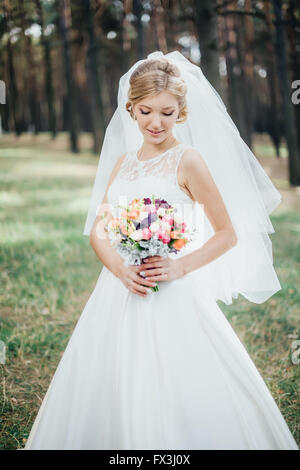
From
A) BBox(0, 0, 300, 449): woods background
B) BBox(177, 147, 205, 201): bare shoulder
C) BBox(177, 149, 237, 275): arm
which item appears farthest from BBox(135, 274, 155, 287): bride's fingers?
BBox(0, 0, 300, 449): woods background

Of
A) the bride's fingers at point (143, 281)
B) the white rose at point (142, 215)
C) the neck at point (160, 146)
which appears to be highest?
the neck at point (160, 146)

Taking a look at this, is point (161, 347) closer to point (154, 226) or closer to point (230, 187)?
point (154, 226)

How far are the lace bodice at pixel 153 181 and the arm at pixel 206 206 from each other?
2.6 inches

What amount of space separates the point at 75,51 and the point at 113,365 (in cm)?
2608

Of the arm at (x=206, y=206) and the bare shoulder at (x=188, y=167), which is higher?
the bare shoulder at (x=188, y=167)

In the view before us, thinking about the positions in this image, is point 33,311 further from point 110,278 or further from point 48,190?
point 48,190

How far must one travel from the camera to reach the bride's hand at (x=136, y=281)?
2403 millimetres

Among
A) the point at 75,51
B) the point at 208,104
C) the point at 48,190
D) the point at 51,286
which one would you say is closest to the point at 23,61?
the point at 75,51

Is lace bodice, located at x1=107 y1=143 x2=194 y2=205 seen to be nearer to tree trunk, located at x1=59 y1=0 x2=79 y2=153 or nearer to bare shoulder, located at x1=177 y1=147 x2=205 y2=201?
bare shoulder, located at x1=177 y1=147 x2=205 y2=201

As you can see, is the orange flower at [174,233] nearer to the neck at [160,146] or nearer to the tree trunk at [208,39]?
the neck at [160,146]

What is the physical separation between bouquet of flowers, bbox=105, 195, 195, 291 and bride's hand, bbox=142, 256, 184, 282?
8 cm

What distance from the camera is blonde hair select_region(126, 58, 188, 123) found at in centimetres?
253

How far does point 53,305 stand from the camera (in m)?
5.62

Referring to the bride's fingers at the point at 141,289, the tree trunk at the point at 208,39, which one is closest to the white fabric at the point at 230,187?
the bride's fingers at the point at 141,289
